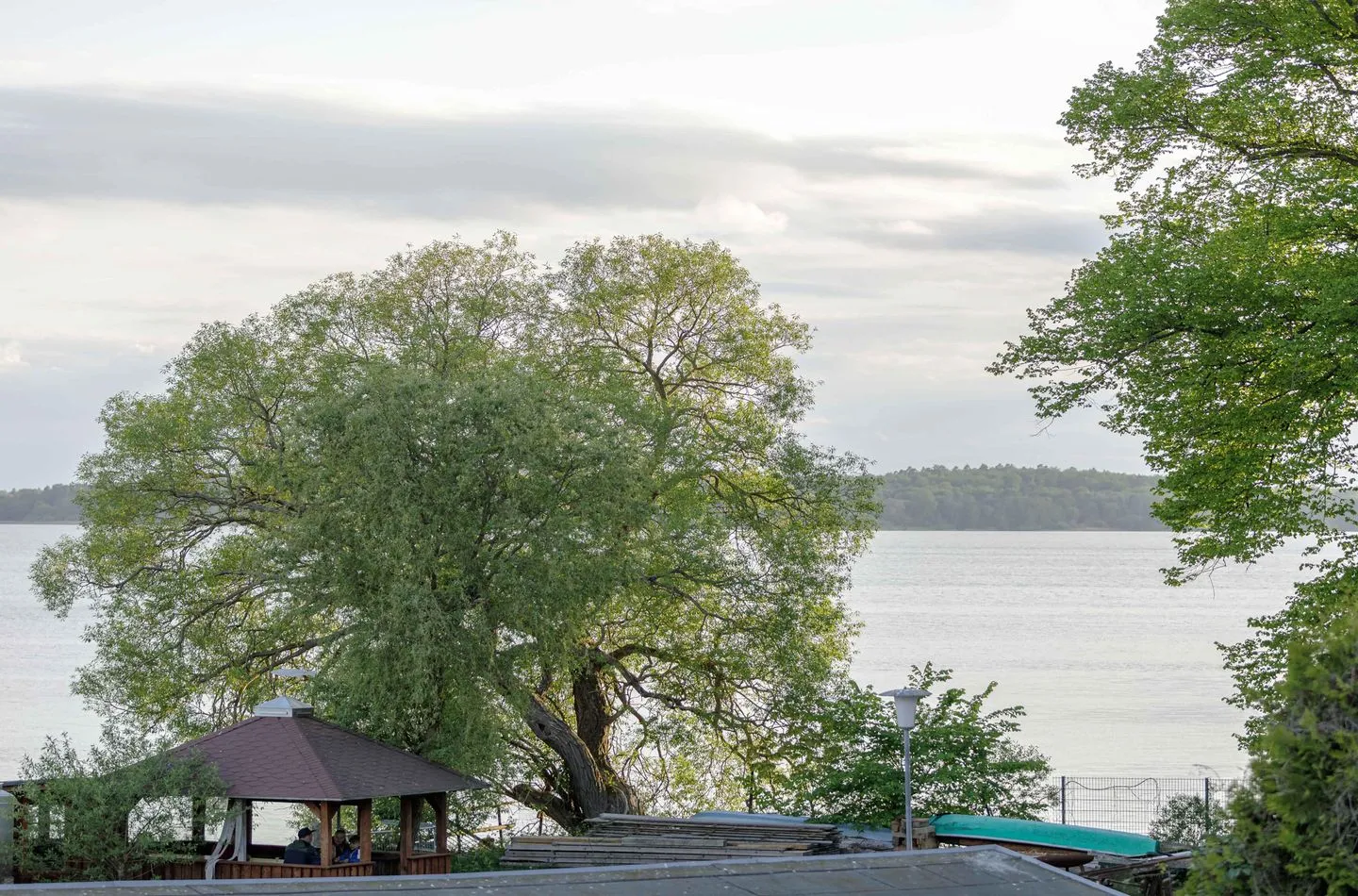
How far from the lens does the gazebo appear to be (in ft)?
74.3

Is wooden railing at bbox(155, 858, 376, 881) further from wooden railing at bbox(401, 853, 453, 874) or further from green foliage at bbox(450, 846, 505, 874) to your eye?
green foliage at bbox(450, 846, 505, 874)

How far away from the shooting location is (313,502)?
2700cm

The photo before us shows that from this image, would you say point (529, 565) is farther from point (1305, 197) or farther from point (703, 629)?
point (1305, 197)

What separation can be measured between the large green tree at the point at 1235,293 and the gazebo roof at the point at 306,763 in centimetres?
1223

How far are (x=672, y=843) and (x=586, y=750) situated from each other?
10.3 m

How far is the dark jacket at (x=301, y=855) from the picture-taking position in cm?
2291

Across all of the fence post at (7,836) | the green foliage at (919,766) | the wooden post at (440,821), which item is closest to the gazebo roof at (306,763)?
the wooden post at (440,821)

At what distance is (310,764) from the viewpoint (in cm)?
2328

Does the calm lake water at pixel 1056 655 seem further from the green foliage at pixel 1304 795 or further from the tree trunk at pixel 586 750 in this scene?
the tree trunk at pixel 586 750

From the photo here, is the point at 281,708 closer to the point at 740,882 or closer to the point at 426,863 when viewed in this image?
the point at 426,863

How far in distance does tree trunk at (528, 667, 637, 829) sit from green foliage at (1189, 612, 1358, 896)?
25.5 m

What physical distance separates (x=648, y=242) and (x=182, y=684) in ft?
48.3

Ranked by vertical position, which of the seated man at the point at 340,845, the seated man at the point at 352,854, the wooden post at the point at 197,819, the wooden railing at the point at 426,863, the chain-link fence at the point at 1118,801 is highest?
the wooden post at the point at 197,819

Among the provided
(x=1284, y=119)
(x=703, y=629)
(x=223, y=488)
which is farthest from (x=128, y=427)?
(x=1284, y=119)
